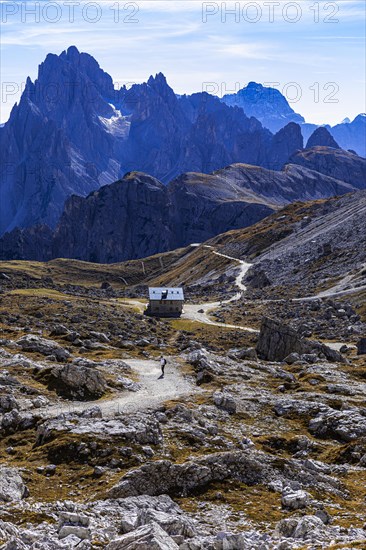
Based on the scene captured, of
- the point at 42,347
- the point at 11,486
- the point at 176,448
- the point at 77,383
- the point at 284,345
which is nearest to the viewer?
the point at 11,486

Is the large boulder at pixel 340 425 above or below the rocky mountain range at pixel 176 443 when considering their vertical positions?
below

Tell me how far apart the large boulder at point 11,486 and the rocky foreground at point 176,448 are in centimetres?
8

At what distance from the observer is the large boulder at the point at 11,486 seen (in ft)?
97.2

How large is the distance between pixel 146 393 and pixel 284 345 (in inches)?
1370

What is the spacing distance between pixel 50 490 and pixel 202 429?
13.4 meters

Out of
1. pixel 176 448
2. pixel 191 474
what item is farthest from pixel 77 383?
pixel 191 474

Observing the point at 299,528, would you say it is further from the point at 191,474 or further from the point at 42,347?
the point at 42,347

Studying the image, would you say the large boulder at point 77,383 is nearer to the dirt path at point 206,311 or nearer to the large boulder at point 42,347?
the large boulder at point 42,347

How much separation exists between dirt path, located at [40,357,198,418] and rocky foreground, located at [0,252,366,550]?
15 centimetres

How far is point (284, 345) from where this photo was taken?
3314 inches

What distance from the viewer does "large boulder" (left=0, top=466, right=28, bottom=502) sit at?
29.6m

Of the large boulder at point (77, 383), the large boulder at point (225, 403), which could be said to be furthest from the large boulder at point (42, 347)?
the large boulder at point (225, 403)

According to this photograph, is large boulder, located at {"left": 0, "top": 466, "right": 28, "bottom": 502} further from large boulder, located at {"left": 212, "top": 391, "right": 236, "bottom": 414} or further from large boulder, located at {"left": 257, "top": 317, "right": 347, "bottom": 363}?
large boulder, located at {"left": 257, "top": 317, "right": 347, "bottom": 363}

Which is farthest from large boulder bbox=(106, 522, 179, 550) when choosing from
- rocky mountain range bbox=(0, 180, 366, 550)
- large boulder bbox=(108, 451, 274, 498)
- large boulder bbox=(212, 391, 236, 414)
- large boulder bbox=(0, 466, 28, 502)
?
large boulder bbox=(212, 391, 236, 414)
